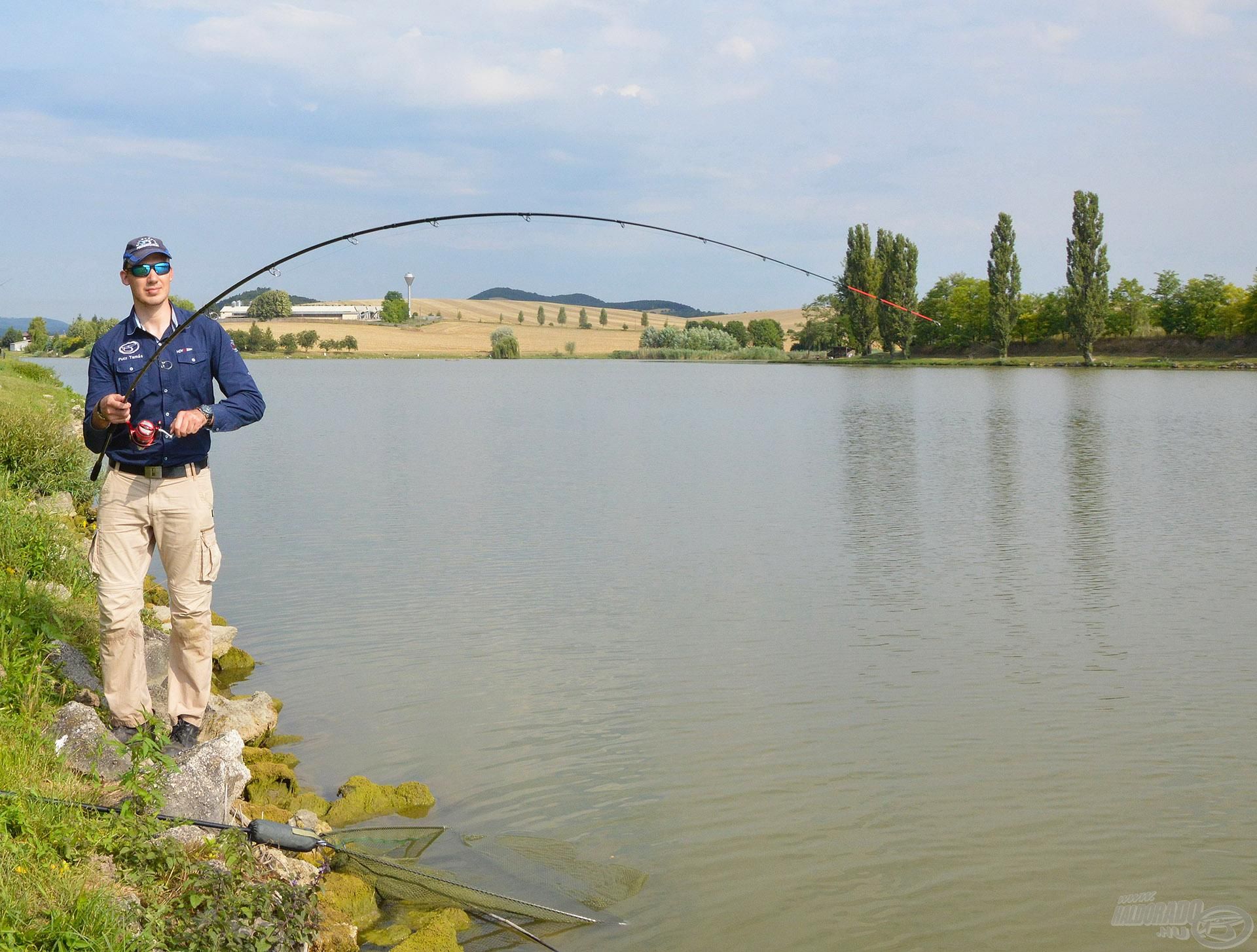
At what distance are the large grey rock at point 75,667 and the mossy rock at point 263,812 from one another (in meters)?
1.17

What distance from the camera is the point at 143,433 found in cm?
518

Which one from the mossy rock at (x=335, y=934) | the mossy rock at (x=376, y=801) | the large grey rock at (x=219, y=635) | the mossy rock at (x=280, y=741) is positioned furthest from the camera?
the large grey rock at (x=219, y=635)

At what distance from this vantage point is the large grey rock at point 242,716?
6605 mm

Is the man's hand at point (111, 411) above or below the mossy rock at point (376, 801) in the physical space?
above

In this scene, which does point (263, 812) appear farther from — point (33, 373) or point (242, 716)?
point (33, 373)

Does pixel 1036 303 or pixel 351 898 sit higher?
pixel 1036 303

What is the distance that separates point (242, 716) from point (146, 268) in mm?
3072

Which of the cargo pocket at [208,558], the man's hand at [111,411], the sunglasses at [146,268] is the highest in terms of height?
the sunglasses at [146,268]

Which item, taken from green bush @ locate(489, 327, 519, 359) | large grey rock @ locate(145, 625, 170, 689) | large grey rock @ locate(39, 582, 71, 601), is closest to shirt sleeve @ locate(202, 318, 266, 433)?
large grey rock @ locate(145, 625, 170, 689)

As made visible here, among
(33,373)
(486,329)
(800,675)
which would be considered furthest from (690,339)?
(800,675)

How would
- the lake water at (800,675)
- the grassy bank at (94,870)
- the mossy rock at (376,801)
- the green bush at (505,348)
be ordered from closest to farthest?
the grassy bank at (94,870) → the lake water at (800,675) → the mossy rock at (376,801) → the green bush at (505,348)

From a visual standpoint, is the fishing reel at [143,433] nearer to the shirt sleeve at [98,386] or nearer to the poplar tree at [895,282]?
the shirt sleeve at [98,386]

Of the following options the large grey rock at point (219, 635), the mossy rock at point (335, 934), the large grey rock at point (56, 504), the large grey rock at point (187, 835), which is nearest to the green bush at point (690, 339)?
the large grey rock at point (56, 504)

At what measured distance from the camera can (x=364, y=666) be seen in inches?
363
